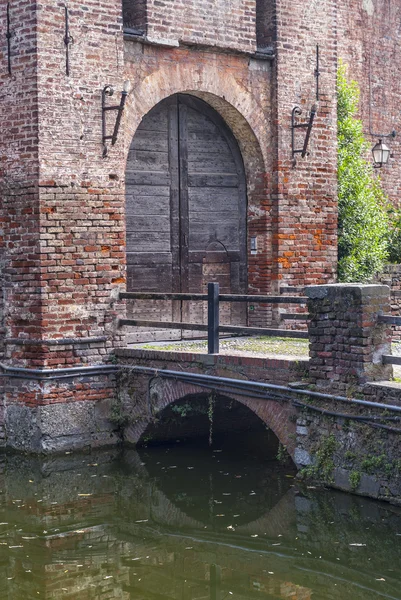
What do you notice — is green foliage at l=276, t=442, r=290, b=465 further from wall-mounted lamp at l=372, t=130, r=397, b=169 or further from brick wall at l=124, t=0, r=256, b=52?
wall-mounted lamp at l=372, t=130, r=397, b=169

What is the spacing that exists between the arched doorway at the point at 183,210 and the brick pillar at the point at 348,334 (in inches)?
126

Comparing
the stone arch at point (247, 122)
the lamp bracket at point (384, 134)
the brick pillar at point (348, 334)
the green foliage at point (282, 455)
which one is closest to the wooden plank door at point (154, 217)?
the stone arch at point (247, 122)

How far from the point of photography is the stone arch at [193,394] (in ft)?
29.6

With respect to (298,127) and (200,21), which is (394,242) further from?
(200,21)

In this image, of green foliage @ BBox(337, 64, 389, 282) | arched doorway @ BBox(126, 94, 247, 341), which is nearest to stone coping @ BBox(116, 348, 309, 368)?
arched doorway @ BBox(126, 94, 247, 341)

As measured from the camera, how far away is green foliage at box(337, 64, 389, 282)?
13.3 metres

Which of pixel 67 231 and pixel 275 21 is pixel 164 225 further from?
pixel 275 21

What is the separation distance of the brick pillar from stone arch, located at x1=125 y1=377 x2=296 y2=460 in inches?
21.0

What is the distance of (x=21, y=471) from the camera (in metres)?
9.62

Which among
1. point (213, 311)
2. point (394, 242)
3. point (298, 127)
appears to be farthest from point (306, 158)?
point (394, 242)

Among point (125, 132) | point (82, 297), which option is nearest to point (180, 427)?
point (82, 297)

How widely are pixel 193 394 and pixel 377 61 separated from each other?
28.0ft

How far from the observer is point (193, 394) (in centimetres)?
1009

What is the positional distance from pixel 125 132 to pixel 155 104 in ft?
2.03
